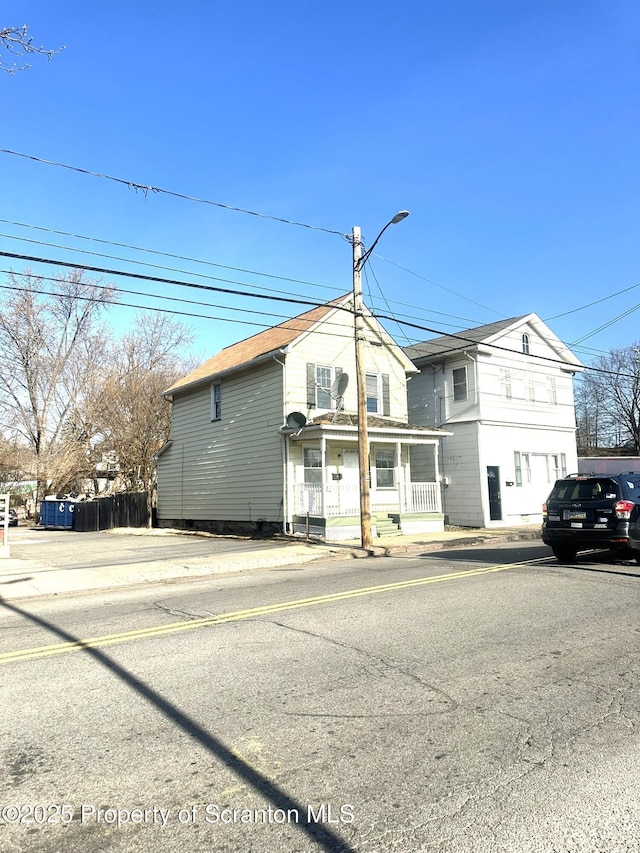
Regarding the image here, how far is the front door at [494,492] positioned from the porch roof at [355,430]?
307 cm

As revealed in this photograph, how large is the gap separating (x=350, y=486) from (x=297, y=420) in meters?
3.08

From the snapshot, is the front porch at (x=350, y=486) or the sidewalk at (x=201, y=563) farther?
the front porch at (x=350, y=486)

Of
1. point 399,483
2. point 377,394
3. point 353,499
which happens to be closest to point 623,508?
point 399,483

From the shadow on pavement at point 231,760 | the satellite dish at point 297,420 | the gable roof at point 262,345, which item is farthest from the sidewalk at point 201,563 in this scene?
the gable roof at point 262,345

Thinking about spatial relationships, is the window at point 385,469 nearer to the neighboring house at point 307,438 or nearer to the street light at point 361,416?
the neighboring house at point 307,438

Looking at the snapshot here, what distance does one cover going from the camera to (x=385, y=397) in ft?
74.1

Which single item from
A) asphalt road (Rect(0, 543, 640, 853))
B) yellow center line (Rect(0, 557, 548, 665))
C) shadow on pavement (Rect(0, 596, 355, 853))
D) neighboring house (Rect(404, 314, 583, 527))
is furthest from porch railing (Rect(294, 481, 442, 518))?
shadow on pavement (Rect(0, 596, 355, 853))

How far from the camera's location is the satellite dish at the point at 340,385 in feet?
65.6

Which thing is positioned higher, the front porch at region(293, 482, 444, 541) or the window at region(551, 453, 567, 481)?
the window at region(551, 453, 567, 481)

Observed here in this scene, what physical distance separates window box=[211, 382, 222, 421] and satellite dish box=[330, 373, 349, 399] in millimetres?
5366

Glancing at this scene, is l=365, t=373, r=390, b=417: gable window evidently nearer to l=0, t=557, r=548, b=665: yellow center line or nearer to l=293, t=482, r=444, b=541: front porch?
l=293, t=482, r=444, b=541: front porch

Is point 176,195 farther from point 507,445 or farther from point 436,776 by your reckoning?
point 507,445

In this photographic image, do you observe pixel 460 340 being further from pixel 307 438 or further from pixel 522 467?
pixel 307 438

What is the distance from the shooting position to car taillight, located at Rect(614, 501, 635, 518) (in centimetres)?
1126
